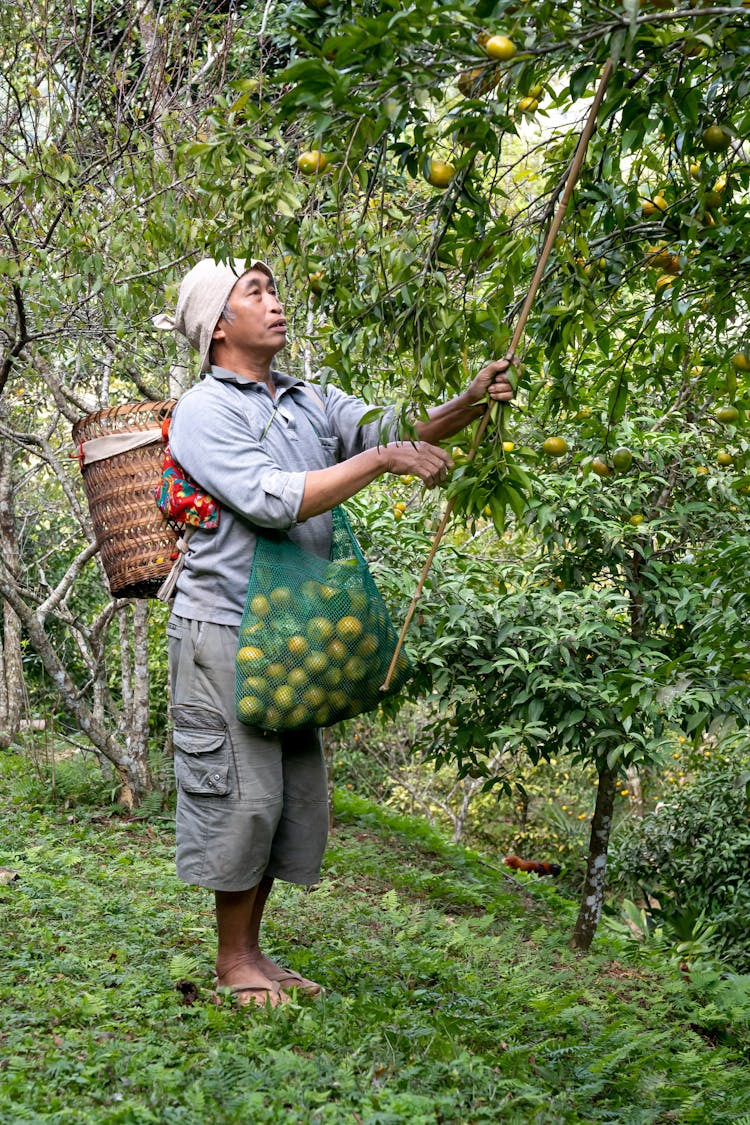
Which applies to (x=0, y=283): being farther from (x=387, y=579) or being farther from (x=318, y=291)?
(x=318, y=291)

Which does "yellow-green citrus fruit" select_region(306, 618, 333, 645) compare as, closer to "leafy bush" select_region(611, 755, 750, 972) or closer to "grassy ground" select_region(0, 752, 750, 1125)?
"grassy ground" select_region(0, 752, 750, 1125)

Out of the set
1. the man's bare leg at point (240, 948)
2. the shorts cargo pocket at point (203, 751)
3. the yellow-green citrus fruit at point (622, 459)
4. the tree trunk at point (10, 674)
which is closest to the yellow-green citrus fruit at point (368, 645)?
the shorts cargo pocket at point (203, 751)

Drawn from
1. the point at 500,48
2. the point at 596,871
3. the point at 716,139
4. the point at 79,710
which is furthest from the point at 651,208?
the point at 79,710

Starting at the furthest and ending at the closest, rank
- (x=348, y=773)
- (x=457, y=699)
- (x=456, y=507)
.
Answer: (x=348, y=773) < (x=457, y=699) < (x=456, y=507)

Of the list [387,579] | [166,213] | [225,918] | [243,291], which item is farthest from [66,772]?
[243,291]

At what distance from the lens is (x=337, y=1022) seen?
2.83 m

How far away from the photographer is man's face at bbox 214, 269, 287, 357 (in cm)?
306

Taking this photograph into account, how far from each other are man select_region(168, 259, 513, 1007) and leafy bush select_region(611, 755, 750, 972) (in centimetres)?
356

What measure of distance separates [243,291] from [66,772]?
4661 millimetres

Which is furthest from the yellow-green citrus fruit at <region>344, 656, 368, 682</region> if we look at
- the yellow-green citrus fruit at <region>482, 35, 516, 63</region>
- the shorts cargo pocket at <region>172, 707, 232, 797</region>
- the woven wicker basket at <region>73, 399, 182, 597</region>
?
the yellow-green citrus fruit at <region>482, 35, 516, 63</region>

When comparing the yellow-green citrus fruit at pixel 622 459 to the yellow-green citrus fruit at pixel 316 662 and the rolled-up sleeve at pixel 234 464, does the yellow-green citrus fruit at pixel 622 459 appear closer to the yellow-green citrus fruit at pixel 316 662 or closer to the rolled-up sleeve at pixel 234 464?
the rolled-up sleeve at pixel 234 464

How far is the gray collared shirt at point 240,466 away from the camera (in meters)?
2.84

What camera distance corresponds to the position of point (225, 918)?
9.97 feet

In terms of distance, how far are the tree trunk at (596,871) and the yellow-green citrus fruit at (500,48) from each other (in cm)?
366
